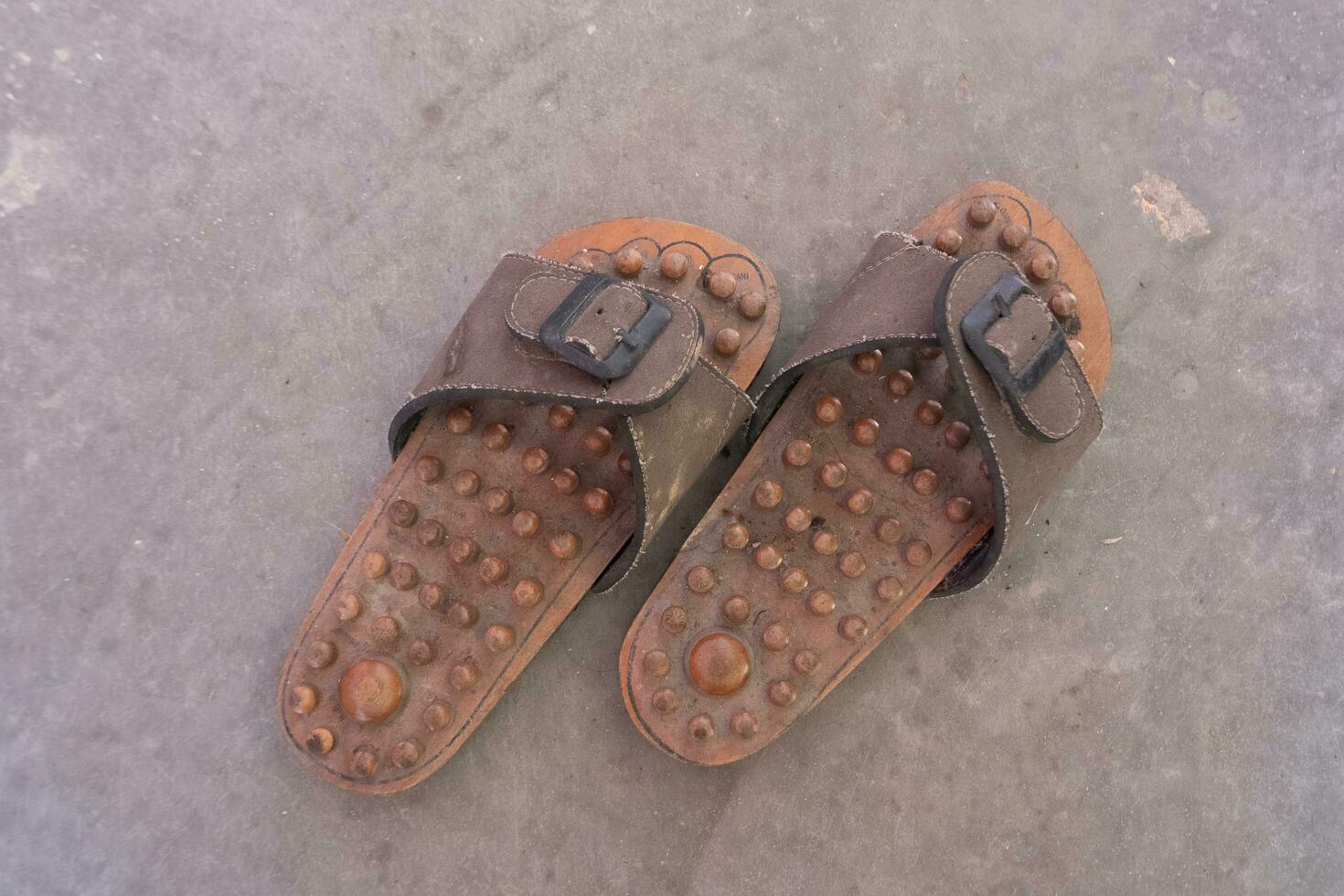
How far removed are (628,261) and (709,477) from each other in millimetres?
581

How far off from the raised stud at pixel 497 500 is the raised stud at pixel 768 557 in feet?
1.93

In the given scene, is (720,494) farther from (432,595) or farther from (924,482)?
(432,595)

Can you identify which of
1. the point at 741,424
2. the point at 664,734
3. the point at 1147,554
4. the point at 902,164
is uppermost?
the point at 902,164

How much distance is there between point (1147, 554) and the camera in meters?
2.05

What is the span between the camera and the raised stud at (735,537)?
179 cm

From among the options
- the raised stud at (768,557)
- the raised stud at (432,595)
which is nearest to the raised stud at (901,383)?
the raised stud at (768,557)

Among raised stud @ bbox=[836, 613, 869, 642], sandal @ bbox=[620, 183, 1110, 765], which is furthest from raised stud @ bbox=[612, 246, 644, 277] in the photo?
raised stud @ bbox=[836, 613, 869, 642]

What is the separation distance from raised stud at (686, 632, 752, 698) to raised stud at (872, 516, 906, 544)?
1.35 feet

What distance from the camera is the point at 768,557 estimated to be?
1775 mm

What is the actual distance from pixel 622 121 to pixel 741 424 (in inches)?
36.9

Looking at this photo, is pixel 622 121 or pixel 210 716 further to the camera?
pixel 622 121

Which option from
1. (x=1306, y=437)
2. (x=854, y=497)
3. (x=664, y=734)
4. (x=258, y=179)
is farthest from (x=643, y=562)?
(x=1306, y=437)

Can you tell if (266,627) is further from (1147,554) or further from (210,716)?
(1147,554)

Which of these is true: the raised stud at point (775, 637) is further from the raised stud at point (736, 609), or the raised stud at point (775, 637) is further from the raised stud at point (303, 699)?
the raised stud at point (303, 699)
